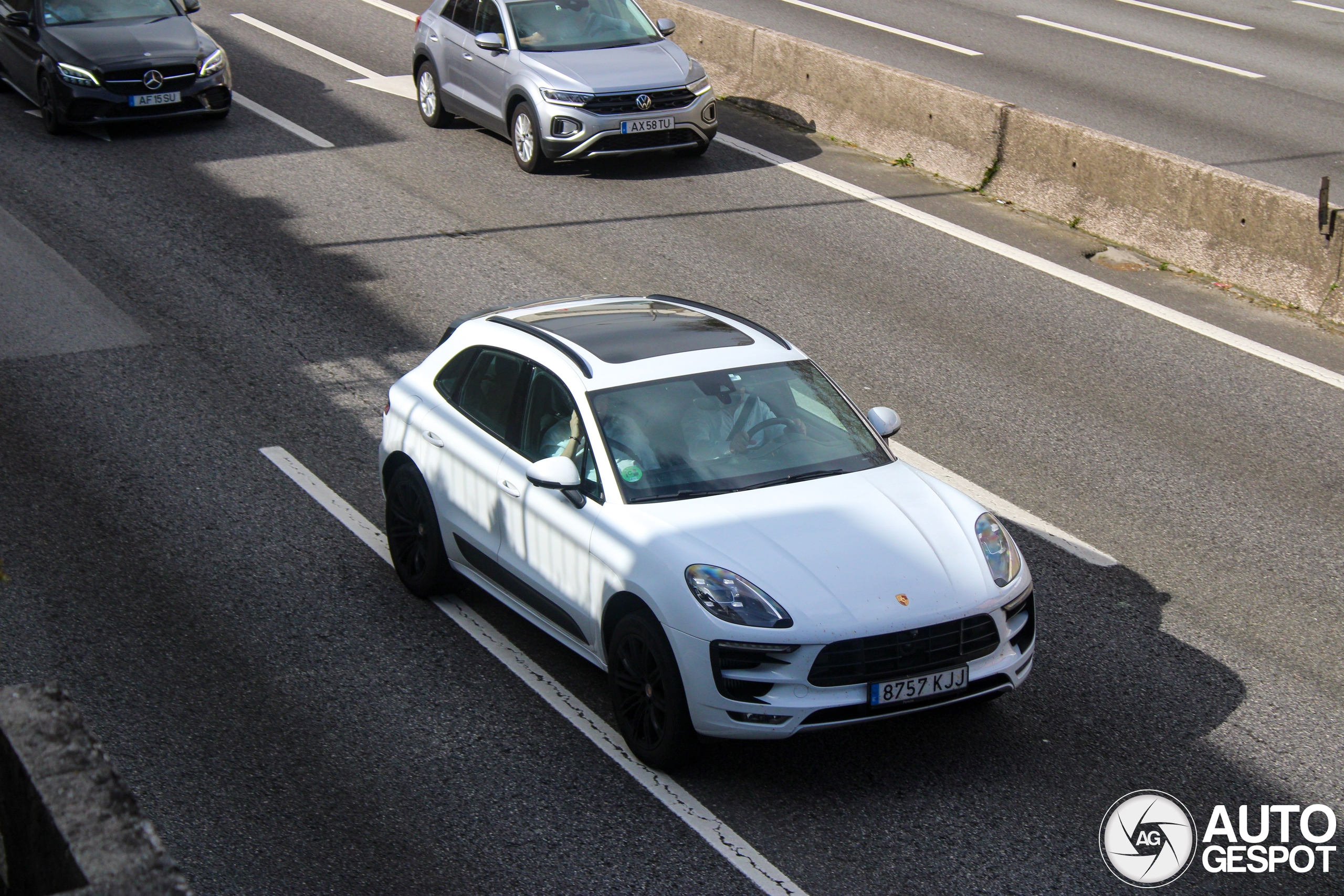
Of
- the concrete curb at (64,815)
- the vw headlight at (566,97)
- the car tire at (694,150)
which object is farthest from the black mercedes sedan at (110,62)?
the concrete curb at (64,815)

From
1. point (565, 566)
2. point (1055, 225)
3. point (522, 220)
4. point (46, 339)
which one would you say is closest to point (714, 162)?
point (522, 220)

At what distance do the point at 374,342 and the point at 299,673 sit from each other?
4.66m

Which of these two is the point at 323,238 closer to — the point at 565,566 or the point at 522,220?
the point at 522,220

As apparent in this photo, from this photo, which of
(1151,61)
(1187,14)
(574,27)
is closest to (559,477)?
(574,27)

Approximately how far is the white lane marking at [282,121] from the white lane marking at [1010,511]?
9647 millimetres

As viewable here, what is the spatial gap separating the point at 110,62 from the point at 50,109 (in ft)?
2.99

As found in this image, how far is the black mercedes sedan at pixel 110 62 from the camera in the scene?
16312 mm

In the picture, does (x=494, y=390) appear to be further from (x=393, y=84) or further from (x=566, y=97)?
(x=393, y=84)

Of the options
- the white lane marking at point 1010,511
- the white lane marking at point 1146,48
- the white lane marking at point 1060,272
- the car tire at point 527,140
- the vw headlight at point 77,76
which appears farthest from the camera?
the white lane marking at point 1146,48

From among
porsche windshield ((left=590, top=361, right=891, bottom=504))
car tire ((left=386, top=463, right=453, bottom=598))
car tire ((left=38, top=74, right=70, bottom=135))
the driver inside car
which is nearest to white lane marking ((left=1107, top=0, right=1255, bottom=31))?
car tire ((left=38, top=74, right=70, bottom=135))

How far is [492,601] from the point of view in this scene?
776cm

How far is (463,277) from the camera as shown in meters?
12.5

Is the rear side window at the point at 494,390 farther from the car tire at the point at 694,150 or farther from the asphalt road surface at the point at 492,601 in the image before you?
the car tire at the point at 694,150

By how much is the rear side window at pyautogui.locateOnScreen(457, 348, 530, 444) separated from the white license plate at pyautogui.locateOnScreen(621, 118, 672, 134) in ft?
→ 26.8
